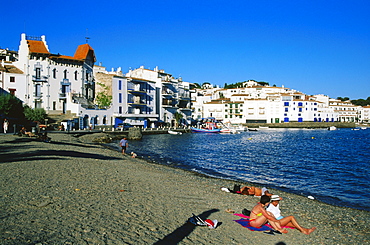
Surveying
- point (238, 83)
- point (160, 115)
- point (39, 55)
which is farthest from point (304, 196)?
point (238, 83)

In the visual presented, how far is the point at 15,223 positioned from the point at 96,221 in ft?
5.73

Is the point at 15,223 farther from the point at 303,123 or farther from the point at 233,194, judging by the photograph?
the point at 303,123

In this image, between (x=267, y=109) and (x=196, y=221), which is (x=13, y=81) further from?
(x=267, y=109)

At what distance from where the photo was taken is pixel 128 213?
852cm

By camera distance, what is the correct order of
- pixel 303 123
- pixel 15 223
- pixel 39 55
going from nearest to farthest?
pixel 15 223, pixel 39 55, pixel 303 123

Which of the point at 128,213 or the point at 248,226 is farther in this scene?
the point at 248,226

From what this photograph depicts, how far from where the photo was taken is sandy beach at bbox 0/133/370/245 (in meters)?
6.75

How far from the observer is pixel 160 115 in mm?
81562

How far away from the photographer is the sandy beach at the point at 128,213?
6750 mm

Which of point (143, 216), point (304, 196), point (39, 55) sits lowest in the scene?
point (304, 196)

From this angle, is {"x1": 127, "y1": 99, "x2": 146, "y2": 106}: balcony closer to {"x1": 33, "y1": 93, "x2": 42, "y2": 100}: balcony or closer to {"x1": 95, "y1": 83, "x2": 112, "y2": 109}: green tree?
{"x1": 95, "y1": 83, "x2": 112, "y2": 109}: green tree

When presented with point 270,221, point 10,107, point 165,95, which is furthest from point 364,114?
point 270,221

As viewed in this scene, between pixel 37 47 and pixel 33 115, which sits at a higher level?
pixel 37 47

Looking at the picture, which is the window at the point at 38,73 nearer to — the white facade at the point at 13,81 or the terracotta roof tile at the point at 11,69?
the white facade at the point at 13,81
